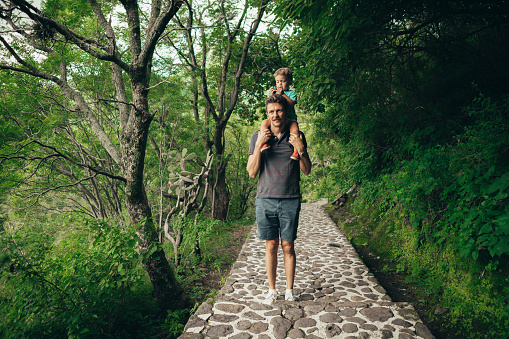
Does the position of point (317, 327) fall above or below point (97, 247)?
below

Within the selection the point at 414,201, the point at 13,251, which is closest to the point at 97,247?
the point at 13,251

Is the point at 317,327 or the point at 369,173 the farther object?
the point at 369,173

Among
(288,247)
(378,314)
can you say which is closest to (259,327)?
(288,247)

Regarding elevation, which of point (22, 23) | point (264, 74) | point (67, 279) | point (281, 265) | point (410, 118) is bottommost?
point (281, 265)

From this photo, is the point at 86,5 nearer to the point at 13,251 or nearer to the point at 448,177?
the point at 13,251

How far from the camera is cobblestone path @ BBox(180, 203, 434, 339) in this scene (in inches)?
92.2

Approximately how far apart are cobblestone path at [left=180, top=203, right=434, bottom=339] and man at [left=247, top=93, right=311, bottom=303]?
1.53ft

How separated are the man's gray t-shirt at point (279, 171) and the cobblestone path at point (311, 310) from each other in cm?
121

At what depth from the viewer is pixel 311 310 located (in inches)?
105

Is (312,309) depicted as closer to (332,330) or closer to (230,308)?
(332,330)

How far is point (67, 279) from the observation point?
2.64m

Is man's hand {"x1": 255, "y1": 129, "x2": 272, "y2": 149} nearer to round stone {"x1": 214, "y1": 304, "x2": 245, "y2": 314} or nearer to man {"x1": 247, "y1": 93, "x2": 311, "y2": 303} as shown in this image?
man {"x1": 247, "y1": 93, "x2": 311, "y2": 303}

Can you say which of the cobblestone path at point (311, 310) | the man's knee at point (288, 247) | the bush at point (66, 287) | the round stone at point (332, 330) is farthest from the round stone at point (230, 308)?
the bush at point (66, 287)

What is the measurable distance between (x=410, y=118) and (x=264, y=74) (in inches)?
234
